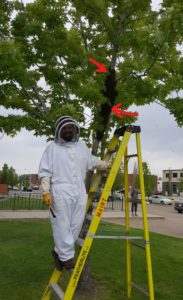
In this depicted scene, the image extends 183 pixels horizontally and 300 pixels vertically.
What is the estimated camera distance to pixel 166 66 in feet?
21.2

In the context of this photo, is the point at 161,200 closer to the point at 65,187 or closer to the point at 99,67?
the point at 99,67

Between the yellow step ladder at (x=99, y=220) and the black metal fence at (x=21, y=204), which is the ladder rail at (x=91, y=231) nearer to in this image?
the yellow step ladder at (x=99, y=220)

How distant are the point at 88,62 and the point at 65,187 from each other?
265 cm

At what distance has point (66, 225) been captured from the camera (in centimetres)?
408

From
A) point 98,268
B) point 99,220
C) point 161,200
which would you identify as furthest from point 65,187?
point 161,200

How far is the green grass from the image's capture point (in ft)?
19.9

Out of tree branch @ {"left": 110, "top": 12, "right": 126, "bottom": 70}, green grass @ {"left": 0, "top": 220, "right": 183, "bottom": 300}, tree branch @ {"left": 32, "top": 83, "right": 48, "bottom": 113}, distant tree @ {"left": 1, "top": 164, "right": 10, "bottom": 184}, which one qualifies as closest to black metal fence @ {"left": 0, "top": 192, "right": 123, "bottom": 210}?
green grass @ {"left": 0, "top": 220, "right": 183, "bottom": 300}

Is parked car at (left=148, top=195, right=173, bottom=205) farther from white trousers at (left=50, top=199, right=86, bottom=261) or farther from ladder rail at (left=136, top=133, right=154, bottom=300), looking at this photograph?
white trousers at (left=50, top=199, right=86, bottom=261)

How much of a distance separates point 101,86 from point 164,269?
4.06 m

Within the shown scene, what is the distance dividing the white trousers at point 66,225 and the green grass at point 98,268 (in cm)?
197

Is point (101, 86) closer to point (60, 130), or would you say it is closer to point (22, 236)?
point (60, 130)

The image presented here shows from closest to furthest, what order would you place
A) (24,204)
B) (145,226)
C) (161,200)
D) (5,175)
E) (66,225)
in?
(66,225) < (145,226) < (24,204) < (161,200) < (5,175)

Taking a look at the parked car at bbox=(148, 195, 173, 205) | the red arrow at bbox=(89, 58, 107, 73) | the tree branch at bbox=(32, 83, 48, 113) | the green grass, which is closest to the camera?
the red arrow at bbox=(89, 58, 107, 73)

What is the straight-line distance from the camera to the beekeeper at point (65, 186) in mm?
4078
